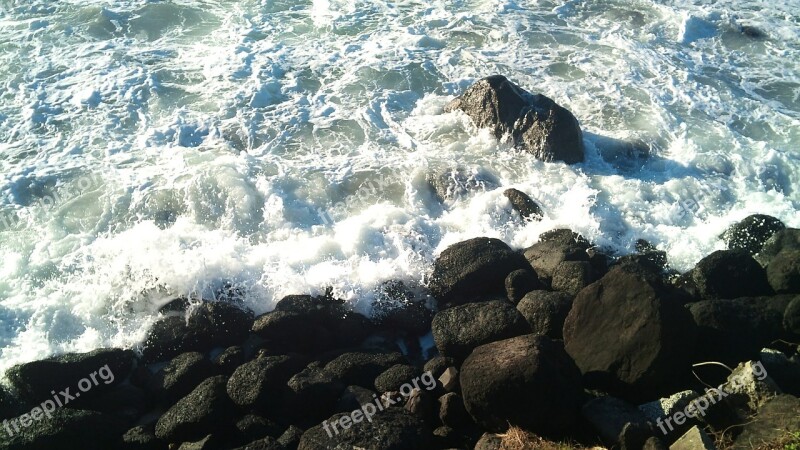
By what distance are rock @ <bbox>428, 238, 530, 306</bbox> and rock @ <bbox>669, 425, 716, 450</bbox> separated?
4063 mm

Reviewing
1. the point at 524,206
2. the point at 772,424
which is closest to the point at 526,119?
the point at 524,206

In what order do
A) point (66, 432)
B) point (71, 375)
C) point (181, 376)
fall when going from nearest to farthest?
point (66, 432) < point (181, 376) < point (71, 375)

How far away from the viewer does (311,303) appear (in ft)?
33.3

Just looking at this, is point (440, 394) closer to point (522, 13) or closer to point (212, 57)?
point (212, 57)

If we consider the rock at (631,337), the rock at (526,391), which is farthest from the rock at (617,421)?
the rock at (631,337)

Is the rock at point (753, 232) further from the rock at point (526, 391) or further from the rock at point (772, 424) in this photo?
the rock at point (526, 391)

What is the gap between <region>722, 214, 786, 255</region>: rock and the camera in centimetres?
1116

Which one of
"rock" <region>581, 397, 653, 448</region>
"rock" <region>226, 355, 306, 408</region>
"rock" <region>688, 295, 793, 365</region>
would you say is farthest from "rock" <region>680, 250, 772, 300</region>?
"rock" <region>226, 355, 306, 408</region>

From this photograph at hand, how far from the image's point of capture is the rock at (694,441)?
20.8 feet

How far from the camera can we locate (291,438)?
25.4ft

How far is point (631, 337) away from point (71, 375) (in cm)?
726

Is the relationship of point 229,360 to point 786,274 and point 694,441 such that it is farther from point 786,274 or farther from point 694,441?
point 786,274

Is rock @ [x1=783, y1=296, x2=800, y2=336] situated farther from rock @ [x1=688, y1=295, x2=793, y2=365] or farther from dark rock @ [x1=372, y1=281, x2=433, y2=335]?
dark rock @ [x1=372, y1=281, x2=433, y2=335]

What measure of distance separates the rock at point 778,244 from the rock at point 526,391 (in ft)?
15.8
